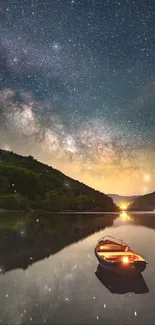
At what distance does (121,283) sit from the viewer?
20094 mm

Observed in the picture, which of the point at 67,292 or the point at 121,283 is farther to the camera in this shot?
the point at 121,283

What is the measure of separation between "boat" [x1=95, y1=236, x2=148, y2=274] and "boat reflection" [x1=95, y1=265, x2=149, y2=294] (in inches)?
31.6

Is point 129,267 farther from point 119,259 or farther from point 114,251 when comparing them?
point 114,251

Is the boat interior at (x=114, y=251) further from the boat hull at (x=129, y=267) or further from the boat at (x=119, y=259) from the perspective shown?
the boat hull at (x=129, y=267)

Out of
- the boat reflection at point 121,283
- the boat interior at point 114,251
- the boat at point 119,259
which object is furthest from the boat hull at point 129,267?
the boat interior at point 114,251

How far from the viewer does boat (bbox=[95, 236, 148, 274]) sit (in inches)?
786

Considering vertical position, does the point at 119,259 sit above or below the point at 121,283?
above

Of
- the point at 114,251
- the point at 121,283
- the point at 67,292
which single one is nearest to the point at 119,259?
the point at 121,283

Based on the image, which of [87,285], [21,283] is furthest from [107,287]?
[21,283]

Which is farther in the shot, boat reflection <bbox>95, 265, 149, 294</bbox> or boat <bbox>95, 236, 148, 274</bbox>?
boat <bbox>95, 236, 148, 274</bbox>

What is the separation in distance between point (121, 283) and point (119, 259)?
2.65 m

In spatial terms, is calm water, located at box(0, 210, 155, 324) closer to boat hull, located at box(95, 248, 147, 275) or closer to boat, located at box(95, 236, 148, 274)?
boat hull, located at box(95, 248, 147, 275)

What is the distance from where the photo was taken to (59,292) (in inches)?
720

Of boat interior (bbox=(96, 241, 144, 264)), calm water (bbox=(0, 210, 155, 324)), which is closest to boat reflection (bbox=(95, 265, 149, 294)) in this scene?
calm water (bbox=(0, 210, 155, 324))
